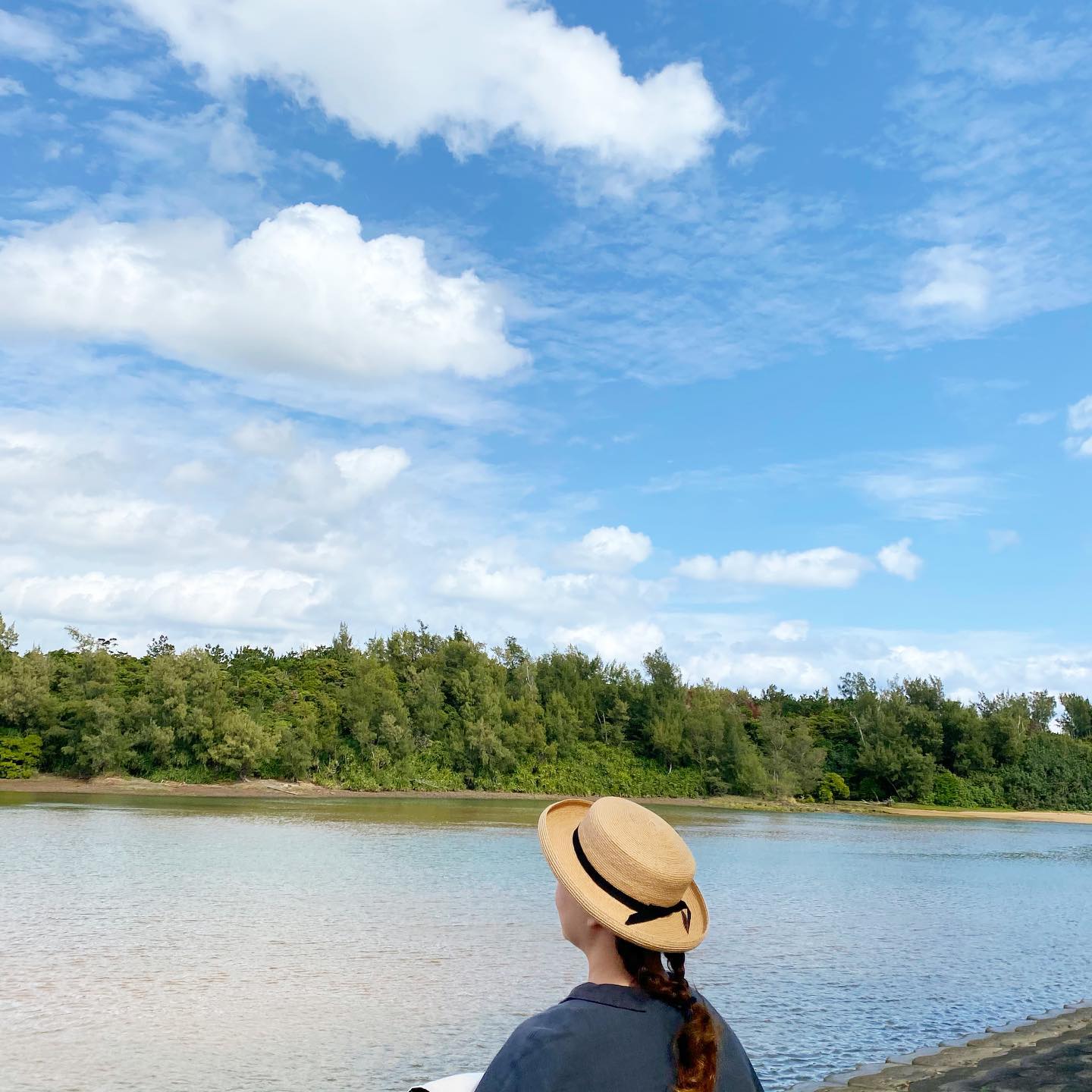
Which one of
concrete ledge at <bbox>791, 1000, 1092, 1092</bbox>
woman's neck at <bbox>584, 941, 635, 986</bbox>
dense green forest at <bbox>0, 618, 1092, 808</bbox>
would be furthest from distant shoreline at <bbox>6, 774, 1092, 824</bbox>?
woman's neck at <bbox>584, 941, 635, 986</bbox>

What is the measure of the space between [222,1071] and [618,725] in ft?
259

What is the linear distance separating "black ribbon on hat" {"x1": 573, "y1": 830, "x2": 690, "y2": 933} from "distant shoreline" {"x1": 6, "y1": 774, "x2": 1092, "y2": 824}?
Answer: 2559 inches

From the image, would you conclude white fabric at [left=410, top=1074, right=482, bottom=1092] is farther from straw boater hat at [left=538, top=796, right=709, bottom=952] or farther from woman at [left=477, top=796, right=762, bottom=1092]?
straw boater hat at [left=538, top=796, right=709, bottom=952]

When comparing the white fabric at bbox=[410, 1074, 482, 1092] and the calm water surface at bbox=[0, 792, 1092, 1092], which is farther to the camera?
the calm water surface at bbox=[0, 792, 1092, 1092]

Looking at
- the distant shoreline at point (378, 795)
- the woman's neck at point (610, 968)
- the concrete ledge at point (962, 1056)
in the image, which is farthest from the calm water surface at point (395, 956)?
the distant shoreline at point (378, 795)

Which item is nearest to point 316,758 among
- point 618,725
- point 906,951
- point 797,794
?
point 618,725

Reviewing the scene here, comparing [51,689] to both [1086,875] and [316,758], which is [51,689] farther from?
[1086,875]

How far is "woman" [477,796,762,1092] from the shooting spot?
95.1 inches

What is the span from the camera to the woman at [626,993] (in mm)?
2416

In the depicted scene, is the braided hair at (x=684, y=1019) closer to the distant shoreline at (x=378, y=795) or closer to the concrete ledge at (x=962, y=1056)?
the concrete ledge at (x=962, y=1056)

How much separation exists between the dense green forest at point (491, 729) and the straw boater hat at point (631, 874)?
66.7 meters

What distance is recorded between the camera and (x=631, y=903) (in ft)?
8.40

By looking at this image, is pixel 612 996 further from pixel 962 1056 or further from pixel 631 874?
pixel 962 1056

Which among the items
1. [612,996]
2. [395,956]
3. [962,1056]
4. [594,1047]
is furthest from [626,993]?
[395,956]
